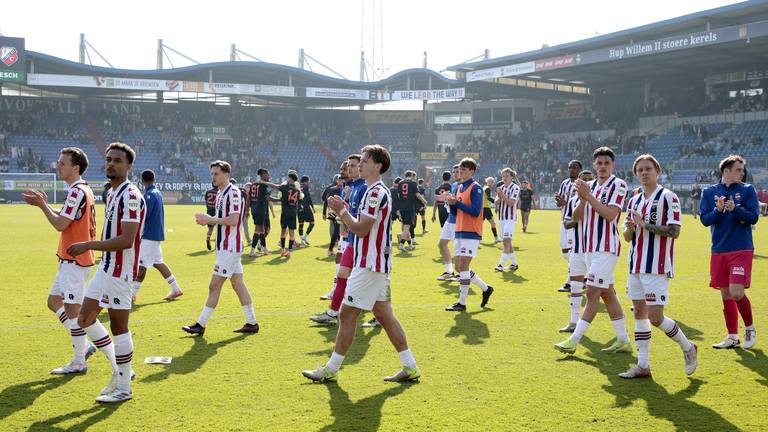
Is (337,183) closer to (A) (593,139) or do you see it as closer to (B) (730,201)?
(B) (730,201)

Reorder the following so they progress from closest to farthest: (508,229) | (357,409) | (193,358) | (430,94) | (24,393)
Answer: (357,409)
(24,393)
(193,358)
(508,229)
(430,94)

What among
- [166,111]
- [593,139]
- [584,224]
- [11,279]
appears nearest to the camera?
[584,224]

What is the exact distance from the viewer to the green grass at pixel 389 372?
5785 millimetres

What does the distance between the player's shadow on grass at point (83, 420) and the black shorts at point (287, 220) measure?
521 inches

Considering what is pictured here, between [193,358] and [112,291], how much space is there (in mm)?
1941

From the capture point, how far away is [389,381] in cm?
686

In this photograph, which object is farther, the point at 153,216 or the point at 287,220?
the point at 287,220

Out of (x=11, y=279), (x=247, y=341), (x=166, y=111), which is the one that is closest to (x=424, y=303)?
(x=247, y=341)

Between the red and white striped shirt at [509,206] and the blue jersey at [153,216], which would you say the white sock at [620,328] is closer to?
the blue jersey at [153,216]

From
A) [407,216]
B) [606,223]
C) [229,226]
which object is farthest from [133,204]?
[407,216]

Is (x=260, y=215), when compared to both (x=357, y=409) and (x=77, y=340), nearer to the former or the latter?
(x=77, y=340)

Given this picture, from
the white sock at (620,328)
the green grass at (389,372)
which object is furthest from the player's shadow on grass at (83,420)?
the white sock at (620,328)

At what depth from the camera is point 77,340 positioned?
271 inches

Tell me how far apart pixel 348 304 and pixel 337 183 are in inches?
503
